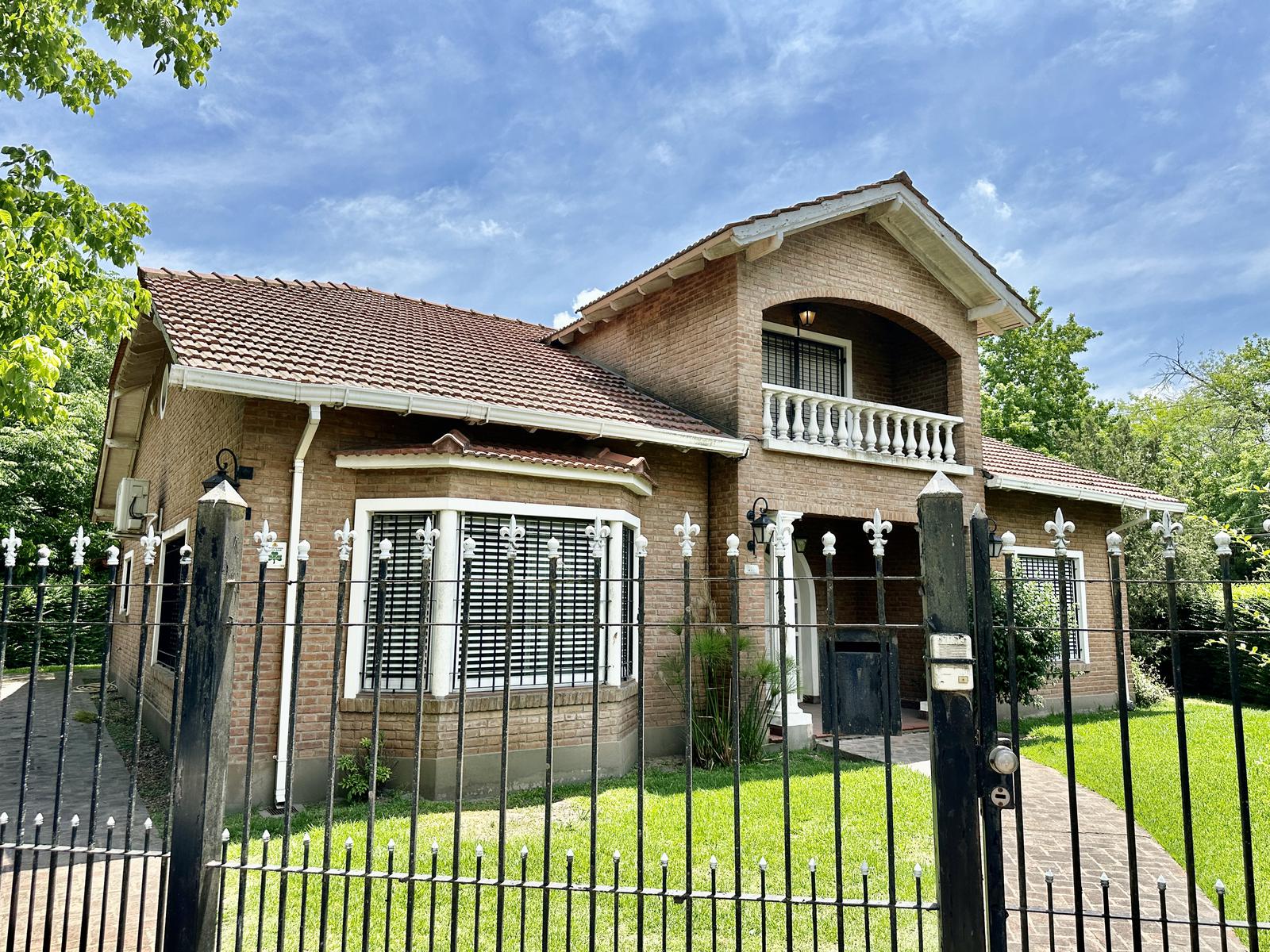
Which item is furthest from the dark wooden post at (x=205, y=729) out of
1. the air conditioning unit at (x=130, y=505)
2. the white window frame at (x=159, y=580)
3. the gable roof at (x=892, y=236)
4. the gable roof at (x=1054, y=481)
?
the gable roof at (x=1054, y=481)

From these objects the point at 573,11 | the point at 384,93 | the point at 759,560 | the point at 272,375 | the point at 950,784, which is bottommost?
the point at 950,784

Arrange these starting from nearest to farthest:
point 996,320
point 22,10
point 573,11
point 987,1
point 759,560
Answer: point 22,10 < point 987,1 < point 573,11 < point 759,560 < point 996,320

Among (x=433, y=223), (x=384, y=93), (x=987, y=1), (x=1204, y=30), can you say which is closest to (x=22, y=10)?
(x=384, y=93)

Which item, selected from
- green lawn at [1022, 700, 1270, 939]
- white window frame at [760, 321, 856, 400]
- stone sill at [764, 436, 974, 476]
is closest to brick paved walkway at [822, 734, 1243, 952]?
green lawn at [1022, 700, 1270, 939]

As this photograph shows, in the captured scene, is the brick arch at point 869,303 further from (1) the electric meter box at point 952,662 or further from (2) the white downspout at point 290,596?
(1) the electric meter box at point 952,662

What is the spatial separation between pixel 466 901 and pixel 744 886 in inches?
71.8

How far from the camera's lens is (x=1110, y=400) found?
30.4m

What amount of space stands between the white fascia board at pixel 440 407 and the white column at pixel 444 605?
45.5 inches

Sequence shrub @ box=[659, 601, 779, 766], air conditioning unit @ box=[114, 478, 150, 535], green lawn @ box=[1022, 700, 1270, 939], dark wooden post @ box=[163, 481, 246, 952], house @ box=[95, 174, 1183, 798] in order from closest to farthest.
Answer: dark wooden post @ box=[163, 481, 246, 952] < green lawn @ box=[1022, 700, 1270, 939] < house @ box=[95, 174, 1183, 798] < shrub @ box=[659, 601, 779, 766] < air conditioning unit @ box=[114, 478, 150, 535]

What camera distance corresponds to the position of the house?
300 inches

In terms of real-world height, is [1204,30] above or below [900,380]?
above

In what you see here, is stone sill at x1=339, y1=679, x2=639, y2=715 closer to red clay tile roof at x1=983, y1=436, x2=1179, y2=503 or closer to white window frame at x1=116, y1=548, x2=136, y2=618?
red clay tile roof at x1=983, y1=436, x2=1179, y2=503

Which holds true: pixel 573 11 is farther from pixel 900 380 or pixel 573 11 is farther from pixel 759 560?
pixel 900 380

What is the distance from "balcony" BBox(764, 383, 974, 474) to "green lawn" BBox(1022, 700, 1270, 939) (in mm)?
4191
